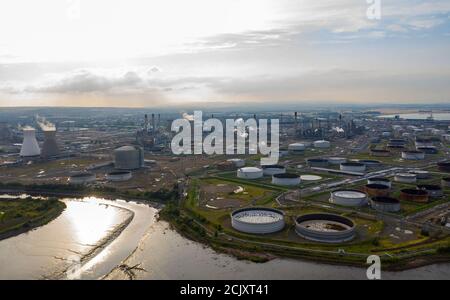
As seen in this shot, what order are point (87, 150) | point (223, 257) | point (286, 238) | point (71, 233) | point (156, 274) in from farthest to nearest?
1. point (87, 150)
2. point (71, 233)
3. point (286, 238)
4. point (223, 257)
5. point (156, 274)

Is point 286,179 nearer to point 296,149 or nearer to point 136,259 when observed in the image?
point 136,259

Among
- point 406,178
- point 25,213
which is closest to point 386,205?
point 406,178

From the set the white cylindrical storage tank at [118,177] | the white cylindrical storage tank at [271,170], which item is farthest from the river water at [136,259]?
the white cylindrical storage tank at [271,170]

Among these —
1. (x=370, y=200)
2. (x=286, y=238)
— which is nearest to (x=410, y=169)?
(x=370, y=200)
